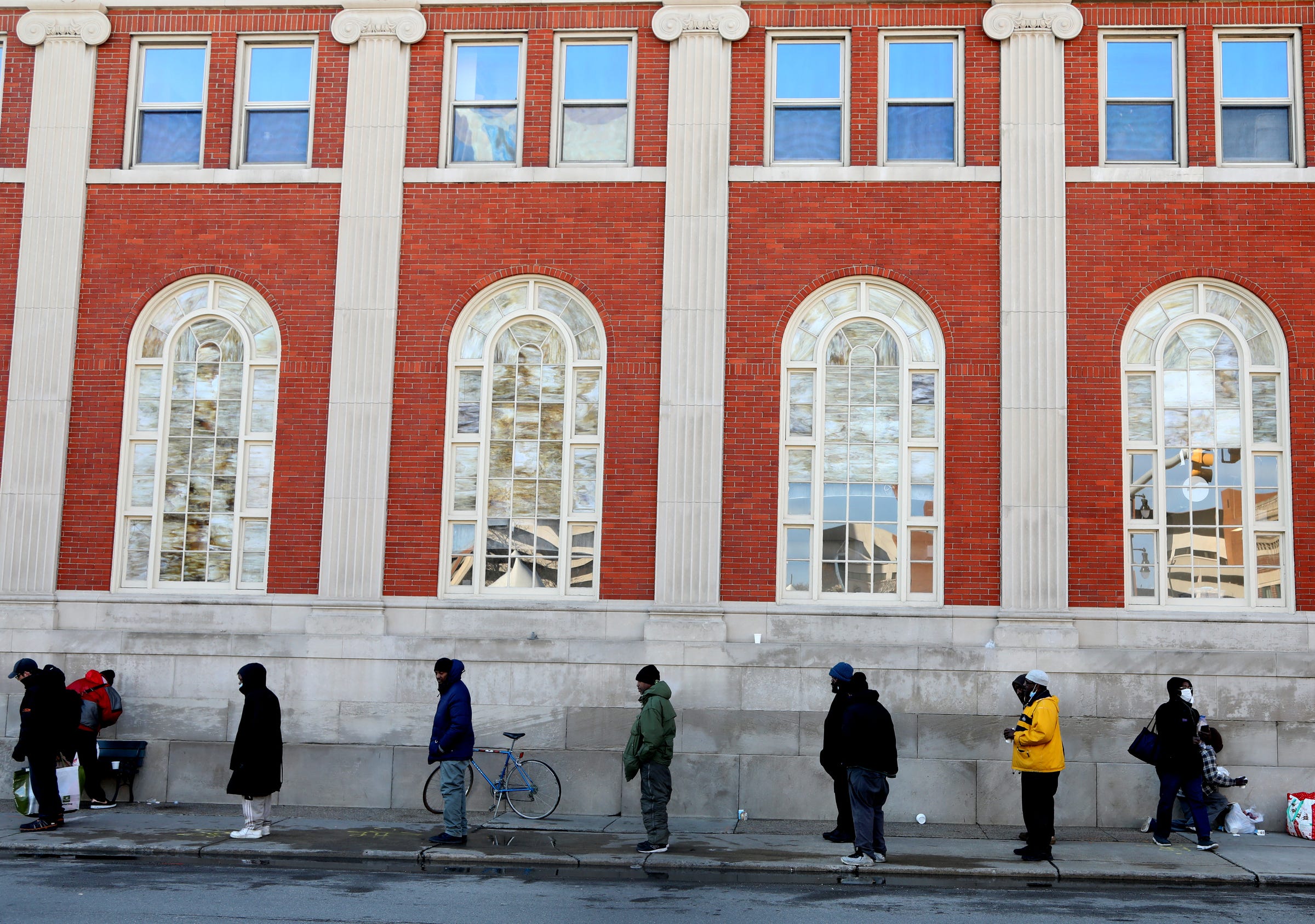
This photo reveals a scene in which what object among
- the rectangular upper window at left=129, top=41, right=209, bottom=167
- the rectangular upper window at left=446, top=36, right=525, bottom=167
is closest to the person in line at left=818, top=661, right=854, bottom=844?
the rectangular upper window at left=446, top=36, right=525, bottom=167

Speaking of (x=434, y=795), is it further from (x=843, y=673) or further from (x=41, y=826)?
(x=843, y=673)

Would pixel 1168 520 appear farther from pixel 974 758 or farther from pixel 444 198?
pixel 444 198

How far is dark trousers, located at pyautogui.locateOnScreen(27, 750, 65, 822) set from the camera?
1288cm

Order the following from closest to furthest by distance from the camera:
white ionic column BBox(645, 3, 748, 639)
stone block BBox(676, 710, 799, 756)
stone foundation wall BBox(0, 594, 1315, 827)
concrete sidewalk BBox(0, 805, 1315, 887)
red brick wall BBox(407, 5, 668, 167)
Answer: concrete sidewalk BBox(0, 805, 1315, 887) < stone foundation wall BBox(0, 594, 1315, 827) < stone block BBox(676, 710, 799, 756) < white ionic column BBox(645, 3, 748, 639) < red brick wall BBox(407, 5, 668, 167)

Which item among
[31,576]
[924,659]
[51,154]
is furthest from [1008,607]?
[51,154]

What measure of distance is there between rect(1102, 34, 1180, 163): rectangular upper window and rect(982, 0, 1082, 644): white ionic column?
71cm

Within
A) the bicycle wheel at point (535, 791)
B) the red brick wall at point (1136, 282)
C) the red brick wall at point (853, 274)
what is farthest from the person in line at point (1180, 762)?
the bicycle wheel at point (535, 791)

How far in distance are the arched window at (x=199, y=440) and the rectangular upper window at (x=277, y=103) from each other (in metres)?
1.85

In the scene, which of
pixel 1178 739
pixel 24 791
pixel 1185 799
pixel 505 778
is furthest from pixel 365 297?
pixel 1185 799

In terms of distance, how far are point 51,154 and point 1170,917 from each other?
51.1ft

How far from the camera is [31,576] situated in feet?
51.8

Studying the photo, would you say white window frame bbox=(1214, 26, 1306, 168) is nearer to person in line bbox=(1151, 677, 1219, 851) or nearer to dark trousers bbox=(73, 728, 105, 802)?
person in line bbox=(1151, 677, 1219, 851)

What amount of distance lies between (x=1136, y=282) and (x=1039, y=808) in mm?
6783

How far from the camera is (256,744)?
12.4 meters
